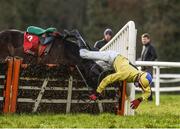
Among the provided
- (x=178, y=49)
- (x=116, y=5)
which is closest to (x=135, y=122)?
(x=178, y=49)

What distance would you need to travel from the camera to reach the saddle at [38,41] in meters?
9.77

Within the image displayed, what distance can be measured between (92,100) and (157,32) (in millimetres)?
29813

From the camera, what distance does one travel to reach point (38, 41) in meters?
9.80

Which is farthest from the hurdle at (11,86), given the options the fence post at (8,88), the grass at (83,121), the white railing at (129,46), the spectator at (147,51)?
the spectator at (147,51)

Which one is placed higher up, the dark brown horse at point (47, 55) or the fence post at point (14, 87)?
the dark brown horse at point (47, 55)

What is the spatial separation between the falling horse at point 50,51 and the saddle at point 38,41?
0.06 metres

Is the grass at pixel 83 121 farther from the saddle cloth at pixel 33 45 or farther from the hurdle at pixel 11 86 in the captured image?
the saddle cloth at pixel 33 45

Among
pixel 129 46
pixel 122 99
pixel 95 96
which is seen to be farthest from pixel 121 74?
pixel 129 46

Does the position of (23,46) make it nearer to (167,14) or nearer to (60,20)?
(167,14)

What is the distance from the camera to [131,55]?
9.99m

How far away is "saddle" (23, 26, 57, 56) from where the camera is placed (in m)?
9.77

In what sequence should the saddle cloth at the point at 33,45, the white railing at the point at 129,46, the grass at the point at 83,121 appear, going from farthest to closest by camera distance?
the white railing at the point at 129,46 → the saddle cloth at the point at 33,45 → the grass at the point at 83,121

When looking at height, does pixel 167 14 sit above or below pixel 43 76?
above

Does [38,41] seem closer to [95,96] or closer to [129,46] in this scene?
[95,96]
